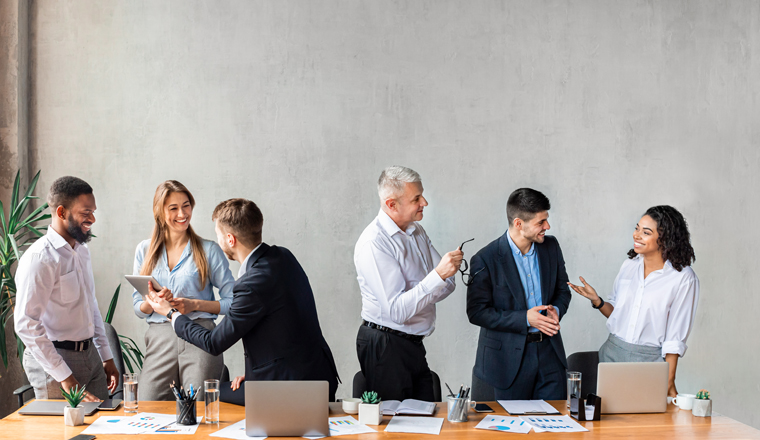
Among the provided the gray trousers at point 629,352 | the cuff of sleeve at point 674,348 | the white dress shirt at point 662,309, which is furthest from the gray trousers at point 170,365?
the cuff of sleeve at point 674,348

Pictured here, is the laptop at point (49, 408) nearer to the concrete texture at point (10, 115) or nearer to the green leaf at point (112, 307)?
the green leaf at point (112, 307)

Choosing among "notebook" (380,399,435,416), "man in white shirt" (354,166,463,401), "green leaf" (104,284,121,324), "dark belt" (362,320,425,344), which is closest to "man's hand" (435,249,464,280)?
"man in white shirt" (354,166,463,401)

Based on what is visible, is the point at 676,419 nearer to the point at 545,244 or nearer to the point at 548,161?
the point at 545,244

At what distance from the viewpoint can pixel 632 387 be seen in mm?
2924

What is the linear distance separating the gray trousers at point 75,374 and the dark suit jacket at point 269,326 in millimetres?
818

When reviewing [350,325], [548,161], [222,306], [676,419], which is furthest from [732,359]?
[222,306]

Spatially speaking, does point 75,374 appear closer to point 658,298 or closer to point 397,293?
point 397,293

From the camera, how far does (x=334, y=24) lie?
15.9 ft

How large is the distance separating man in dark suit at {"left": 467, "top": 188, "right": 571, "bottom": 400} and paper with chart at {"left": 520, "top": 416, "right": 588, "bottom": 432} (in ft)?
2.30

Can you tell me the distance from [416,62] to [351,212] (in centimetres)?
133

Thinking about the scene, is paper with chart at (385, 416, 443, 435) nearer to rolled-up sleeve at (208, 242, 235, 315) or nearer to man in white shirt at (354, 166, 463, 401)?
man in white shirt at (354, 166, 463, 401)

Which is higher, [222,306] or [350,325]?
[222,306]

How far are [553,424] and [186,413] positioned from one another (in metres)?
1.67

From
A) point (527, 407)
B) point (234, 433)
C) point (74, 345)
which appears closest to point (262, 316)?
point (234, 433)
